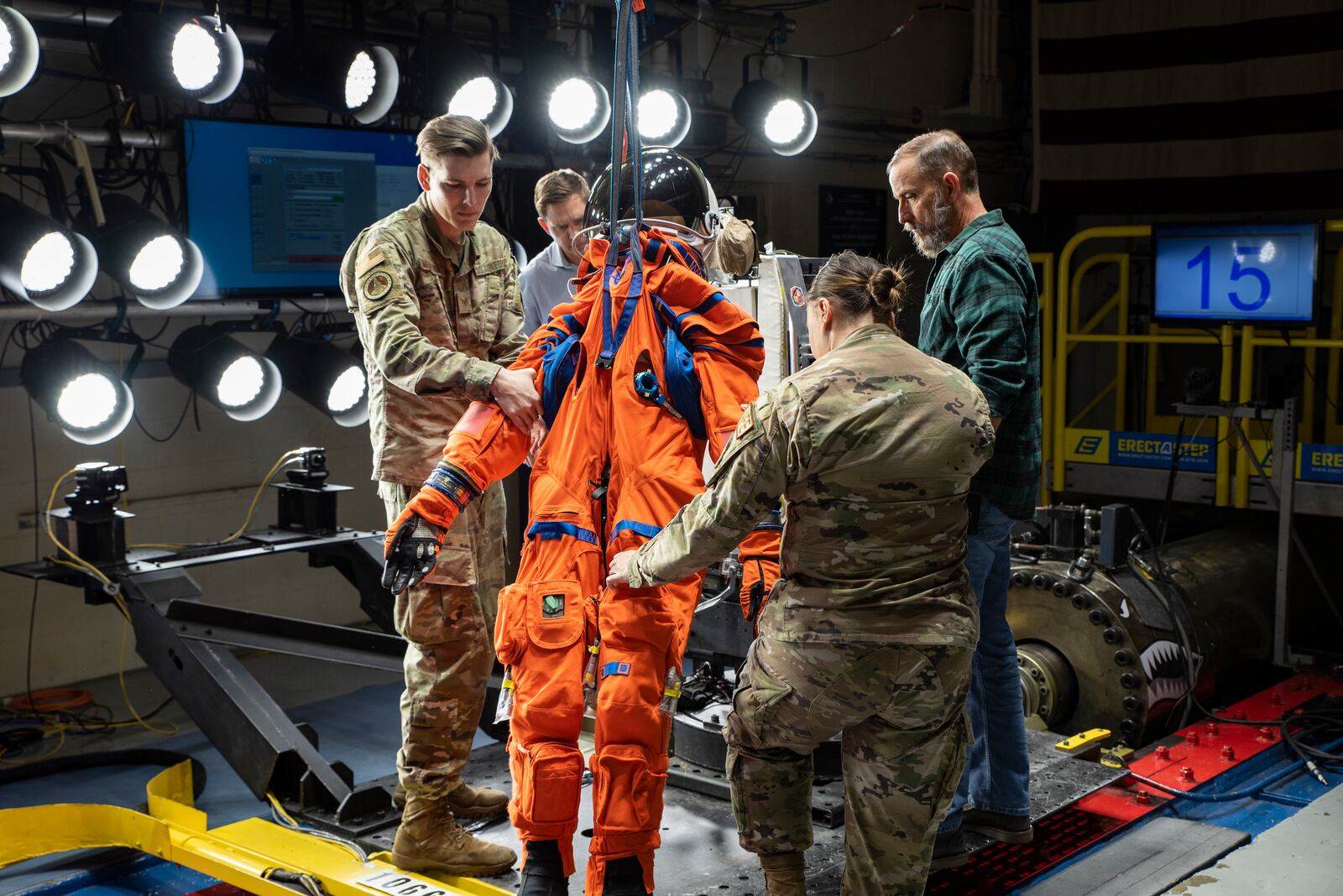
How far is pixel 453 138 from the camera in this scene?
3.38 m

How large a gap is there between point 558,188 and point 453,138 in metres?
1.46

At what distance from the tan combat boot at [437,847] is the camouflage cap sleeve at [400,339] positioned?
1125 millimetres

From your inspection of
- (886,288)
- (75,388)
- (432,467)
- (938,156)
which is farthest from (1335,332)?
(75,388)

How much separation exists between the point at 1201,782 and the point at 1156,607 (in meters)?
0.83

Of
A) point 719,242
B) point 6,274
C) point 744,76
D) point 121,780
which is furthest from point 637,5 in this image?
point 744,76

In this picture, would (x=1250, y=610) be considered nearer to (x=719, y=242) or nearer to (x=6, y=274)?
(x=719, y=242)

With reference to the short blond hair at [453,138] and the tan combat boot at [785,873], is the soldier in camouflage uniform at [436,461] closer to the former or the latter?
the short blond hair at [453,138]

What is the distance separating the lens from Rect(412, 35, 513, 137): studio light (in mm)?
6469

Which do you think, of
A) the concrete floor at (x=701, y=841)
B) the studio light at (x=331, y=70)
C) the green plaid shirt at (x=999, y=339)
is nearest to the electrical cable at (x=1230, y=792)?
the concrete floor at (x=701, y=841)

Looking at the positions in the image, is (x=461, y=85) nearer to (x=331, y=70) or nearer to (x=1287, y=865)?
(x=331, y=70)

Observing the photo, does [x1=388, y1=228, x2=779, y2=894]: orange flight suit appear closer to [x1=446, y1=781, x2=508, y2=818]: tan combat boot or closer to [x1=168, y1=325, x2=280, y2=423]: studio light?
[x1=446, y1=781, x2=508, y2=818]: tan combat boot

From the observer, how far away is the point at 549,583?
2979 millimetres

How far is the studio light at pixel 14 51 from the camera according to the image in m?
4.58

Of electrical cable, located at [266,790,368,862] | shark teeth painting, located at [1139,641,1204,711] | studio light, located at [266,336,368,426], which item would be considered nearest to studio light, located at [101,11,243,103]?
Result: studio light, located at [266,336,368,426]
